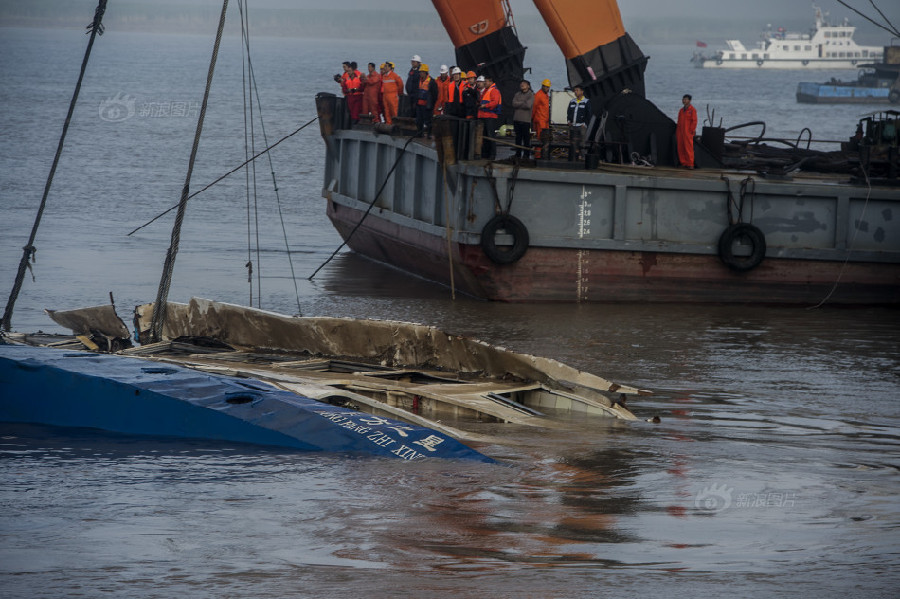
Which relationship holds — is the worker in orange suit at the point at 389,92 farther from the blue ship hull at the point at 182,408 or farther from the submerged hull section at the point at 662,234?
the blue ship hull at the point at 182,408

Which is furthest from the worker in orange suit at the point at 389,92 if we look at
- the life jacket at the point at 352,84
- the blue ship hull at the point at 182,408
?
the blue ship hull at the point at 182,408

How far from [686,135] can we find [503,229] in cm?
404

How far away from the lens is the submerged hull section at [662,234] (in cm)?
1947

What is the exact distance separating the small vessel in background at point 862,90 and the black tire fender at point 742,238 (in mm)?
93441

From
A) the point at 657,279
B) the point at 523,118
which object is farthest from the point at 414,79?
the point at 657,279

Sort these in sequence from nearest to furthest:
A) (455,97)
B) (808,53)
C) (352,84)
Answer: (455,97)
(352,84)
(808,53)

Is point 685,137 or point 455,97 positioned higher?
point 455,97

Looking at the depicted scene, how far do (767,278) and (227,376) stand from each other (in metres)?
10.3

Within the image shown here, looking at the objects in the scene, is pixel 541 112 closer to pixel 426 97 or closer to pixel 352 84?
pixel 426 97

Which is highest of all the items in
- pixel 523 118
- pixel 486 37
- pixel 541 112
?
pixel 486 37

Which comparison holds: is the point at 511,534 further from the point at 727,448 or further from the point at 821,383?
the point at 821,383

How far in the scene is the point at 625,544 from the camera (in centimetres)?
876

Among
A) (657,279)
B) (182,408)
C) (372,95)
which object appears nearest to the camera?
(182,408)

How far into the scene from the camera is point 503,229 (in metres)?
19.4
